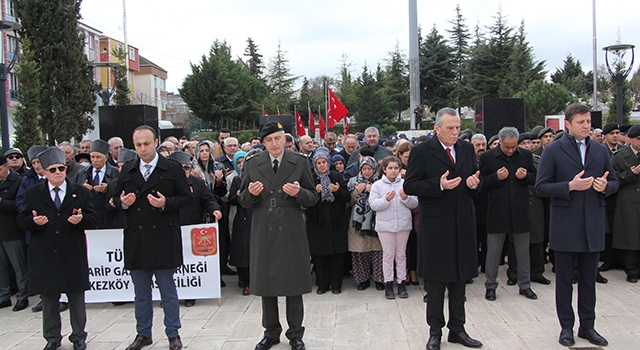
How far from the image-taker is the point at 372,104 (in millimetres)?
44688

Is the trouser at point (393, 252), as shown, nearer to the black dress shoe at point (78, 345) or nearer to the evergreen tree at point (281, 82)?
the black dress shoe at point (78, 345)

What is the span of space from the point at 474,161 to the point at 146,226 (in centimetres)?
320

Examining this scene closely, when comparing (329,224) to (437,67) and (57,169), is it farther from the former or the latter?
(437,67)

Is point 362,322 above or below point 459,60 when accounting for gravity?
below

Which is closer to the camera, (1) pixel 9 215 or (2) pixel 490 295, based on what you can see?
(2) pixel 490 295

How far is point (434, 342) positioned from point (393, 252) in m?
2.16

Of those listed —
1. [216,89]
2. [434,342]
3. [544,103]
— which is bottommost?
[434,342]

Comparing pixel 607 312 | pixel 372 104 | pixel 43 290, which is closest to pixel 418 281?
pixel 607 312

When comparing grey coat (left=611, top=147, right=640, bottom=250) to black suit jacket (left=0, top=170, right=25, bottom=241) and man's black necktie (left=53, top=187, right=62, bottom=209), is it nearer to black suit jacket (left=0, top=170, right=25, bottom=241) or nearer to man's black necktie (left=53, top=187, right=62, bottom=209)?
man's black necktie (left=53, top=187, right=62, bottom=209)

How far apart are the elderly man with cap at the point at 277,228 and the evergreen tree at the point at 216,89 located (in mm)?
41837

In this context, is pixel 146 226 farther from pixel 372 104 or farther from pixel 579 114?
pixel 372 104

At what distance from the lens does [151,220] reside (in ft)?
17.1

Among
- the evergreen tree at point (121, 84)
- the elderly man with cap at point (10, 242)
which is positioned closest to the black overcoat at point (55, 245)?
the elderly man with cap at point (10, 242)

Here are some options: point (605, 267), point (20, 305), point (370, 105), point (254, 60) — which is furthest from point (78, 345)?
point (254, 60)
